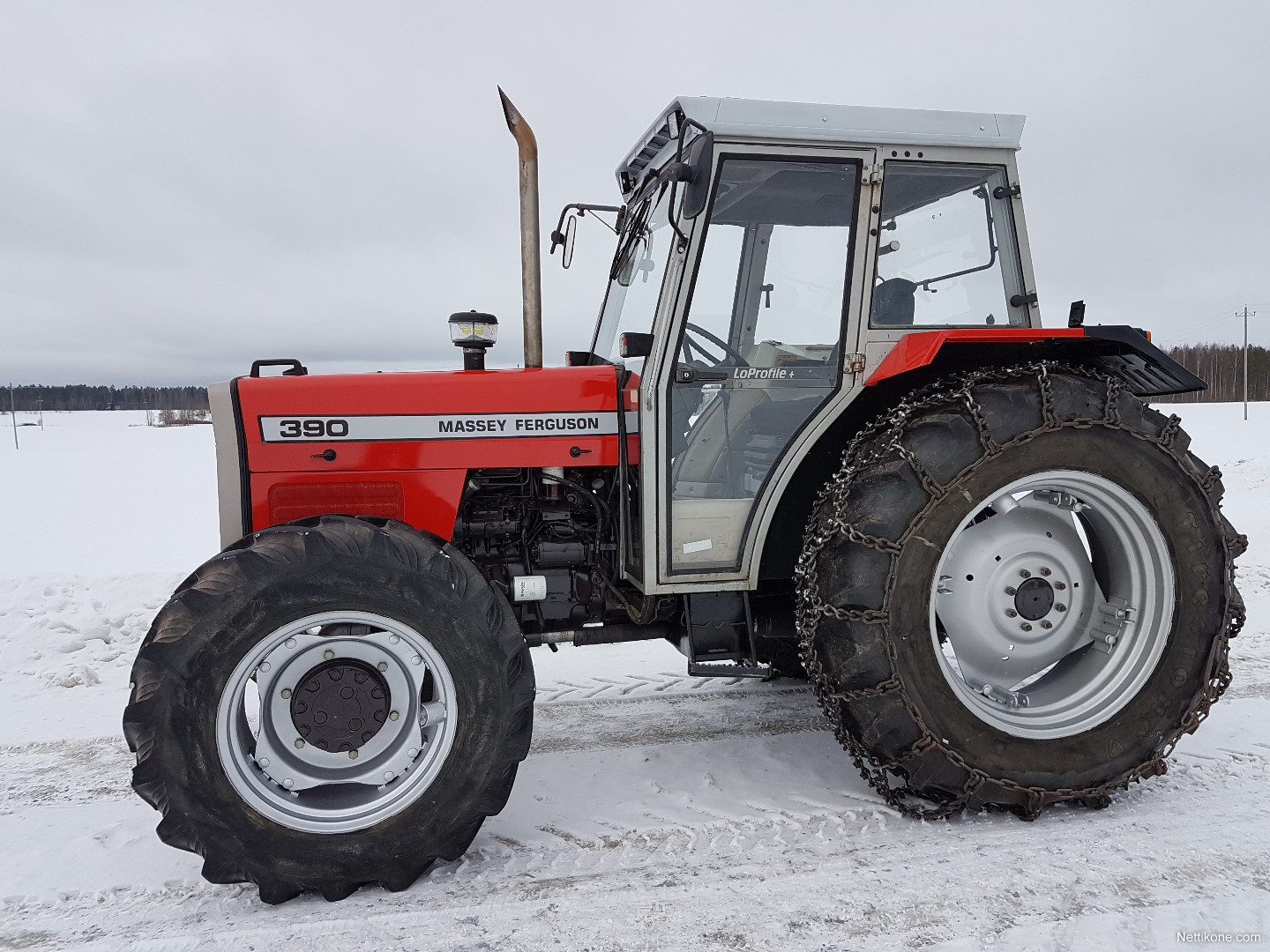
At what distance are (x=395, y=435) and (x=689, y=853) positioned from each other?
67.4 inches

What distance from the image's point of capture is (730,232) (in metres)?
3.04

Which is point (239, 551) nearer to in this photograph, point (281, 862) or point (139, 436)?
point (281, 862)

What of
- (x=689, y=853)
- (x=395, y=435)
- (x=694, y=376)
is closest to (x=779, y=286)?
(x=694, y=376)

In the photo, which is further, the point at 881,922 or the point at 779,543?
the point at 779,543

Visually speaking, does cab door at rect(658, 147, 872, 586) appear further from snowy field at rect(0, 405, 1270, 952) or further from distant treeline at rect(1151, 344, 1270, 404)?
distant treeline at rect(1151, 344, 1270, 404)

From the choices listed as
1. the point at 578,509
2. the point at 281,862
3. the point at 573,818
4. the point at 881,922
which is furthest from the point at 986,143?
the point at 281,862

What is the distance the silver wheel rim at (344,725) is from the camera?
2430 millimetres

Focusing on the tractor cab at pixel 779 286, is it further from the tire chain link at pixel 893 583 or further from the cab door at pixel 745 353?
the tire chain link at pixel 893 583

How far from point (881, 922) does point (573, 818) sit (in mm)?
1076

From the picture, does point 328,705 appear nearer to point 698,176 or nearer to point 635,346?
point 635,346

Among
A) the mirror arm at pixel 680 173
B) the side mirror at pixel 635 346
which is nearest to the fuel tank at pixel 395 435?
the side mirror at pixel 635 346

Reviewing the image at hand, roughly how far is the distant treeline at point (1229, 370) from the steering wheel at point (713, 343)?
173 ft

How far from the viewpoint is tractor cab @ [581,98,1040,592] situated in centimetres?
287

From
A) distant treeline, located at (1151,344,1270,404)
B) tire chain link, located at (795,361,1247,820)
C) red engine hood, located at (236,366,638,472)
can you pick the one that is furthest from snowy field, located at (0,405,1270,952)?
distant treeline, located at (1151,344,1270,404)
